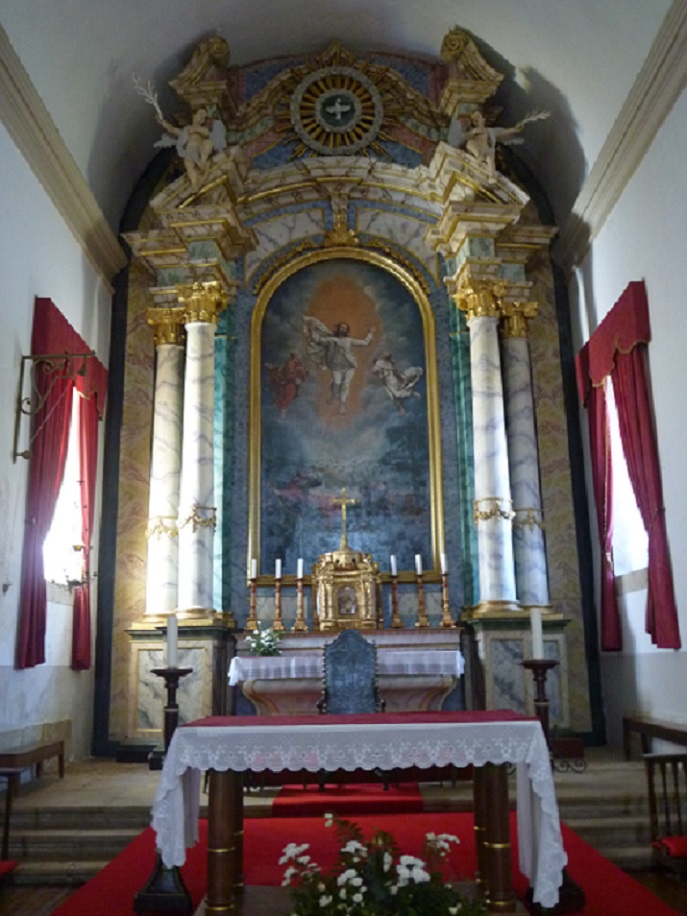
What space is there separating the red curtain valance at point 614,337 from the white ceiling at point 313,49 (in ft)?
6.40

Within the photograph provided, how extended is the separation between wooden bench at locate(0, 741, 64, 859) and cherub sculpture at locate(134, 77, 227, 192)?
20.2 ft

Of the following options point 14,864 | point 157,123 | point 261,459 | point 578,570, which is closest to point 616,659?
point 578,570

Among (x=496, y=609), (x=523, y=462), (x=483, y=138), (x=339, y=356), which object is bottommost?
(x=496, y=609)

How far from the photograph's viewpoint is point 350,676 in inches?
270

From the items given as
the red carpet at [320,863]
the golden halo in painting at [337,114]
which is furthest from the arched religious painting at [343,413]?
the red carpet at [320,863]

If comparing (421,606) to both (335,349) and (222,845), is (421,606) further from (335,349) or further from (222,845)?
(222,845)

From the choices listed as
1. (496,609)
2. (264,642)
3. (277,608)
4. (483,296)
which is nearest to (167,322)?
(277,608)

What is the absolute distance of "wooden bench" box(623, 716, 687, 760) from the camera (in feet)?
22.3

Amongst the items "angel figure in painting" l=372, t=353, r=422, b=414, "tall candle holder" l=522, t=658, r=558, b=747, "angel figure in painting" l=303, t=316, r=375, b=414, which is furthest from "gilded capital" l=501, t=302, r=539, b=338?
"tall candle holder" l=522, t=658, r=558, b=747

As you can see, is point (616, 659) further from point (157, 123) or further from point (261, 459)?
point (157, 123)

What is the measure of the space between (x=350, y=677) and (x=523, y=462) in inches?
159

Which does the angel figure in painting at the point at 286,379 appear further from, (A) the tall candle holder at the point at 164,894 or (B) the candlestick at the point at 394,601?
(A) the tall candle holder at the point at 164,894

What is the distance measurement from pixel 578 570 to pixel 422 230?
180 inches

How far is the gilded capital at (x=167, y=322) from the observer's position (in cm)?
1030
